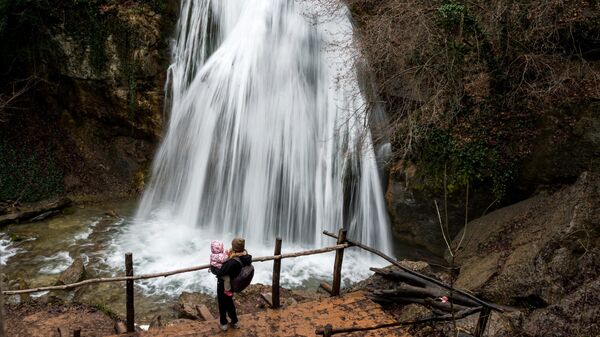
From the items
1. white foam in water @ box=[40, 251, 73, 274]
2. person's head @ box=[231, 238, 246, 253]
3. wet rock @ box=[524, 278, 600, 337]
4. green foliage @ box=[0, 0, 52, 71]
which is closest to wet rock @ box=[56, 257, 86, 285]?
white foam in water @ box=[40, 251, 73, 274]

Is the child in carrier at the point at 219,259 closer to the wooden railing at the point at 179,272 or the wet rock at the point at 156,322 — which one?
the wooden railing at the point at 179,272

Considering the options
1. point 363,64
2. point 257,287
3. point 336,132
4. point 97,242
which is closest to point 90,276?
point 97,242

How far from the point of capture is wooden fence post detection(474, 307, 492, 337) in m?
5.62

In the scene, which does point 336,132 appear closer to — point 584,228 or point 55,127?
point 584,228

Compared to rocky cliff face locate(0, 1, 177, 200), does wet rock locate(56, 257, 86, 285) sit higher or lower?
lower

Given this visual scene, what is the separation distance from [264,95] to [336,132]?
233cm

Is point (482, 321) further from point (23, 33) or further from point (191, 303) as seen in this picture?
point (23, 33)

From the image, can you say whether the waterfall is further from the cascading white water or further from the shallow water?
the shallow water

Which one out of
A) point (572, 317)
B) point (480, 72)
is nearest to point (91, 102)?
point (480, 72)

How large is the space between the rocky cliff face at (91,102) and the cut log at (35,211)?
2.49 feet

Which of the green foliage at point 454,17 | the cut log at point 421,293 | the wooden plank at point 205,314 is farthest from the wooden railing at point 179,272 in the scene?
the green foliage at point 454,17

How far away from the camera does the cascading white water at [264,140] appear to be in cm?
1223

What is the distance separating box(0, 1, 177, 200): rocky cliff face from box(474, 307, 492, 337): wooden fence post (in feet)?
37.5

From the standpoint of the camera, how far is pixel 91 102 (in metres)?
14.7
